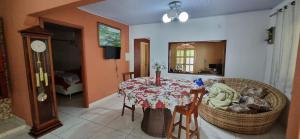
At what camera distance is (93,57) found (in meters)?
3.24

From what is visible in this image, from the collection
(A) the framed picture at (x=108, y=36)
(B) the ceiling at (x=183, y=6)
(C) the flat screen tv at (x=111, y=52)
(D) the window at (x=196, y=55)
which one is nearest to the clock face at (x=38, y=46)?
(B) the ceiling at (x=183, y=6)

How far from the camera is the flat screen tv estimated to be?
3.52 meters

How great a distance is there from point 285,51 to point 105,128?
3.40m

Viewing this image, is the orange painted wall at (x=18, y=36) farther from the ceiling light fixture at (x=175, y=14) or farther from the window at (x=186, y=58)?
the window at (x=186, y=58)

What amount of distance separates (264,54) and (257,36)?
44 centimetres

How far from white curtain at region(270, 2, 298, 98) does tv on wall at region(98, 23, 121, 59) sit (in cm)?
363

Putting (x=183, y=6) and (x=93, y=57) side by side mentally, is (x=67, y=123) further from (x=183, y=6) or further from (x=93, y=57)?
(x=183, y=6)

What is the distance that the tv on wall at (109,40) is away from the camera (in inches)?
134

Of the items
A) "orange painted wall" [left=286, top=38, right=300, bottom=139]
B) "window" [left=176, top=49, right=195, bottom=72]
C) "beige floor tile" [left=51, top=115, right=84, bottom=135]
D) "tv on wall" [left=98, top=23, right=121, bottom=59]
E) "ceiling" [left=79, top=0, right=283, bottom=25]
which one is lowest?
"beige floor tile" [left=51, top=115, right=84, bottom=135]

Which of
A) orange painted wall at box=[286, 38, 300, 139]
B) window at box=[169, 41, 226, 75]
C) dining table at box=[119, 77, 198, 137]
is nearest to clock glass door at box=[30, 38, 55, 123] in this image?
dining table at box=[119, 77, 198, 137]

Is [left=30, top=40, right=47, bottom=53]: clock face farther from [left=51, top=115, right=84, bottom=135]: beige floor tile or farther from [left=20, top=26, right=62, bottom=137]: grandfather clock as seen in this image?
[left=51, top=115, right=84, bottom=135]: beige floor tile

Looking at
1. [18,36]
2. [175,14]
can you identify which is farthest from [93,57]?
[175,14]

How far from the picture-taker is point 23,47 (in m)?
1.95

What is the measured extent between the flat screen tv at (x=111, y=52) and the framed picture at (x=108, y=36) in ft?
0.31
